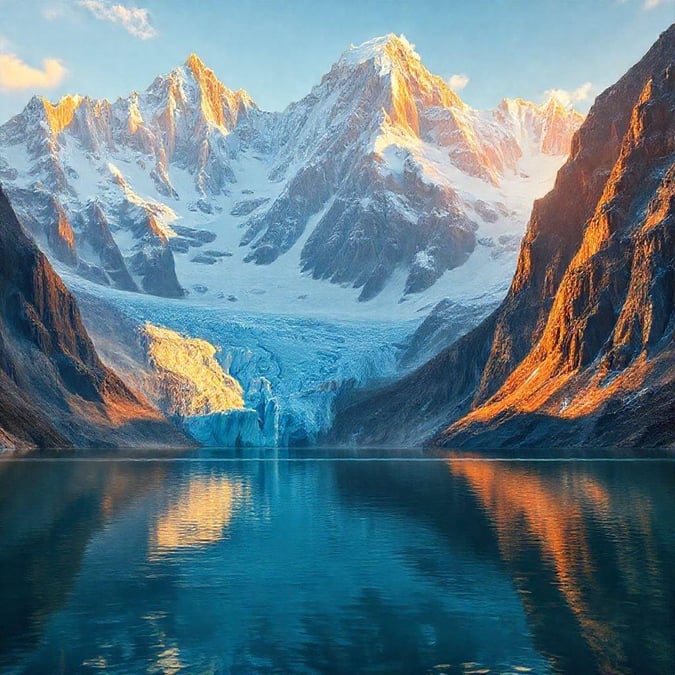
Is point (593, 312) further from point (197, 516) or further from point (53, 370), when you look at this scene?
point (197, 516)

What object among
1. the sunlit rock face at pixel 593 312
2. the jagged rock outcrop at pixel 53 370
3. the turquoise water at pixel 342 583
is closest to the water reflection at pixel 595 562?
the turquoise water at pixel 342 583

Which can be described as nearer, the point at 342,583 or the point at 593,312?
the point at 342,583

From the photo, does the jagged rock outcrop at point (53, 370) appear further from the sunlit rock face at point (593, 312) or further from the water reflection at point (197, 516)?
the water reflection at point (197, 516)

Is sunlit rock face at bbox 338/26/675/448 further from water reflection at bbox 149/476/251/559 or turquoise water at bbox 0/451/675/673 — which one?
turquoise water at bbox 0/451/675/673

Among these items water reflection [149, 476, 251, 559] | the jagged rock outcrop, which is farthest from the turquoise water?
the jagged rock outcrop

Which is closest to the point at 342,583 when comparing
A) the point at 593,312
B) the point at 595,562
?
the point at 595,562

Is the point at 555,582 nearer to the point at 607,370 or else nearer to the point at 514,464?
the point at 514,464

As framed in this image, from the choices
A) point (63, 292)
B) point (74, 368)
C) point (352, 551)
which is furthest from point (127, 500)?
point (63, 292)
